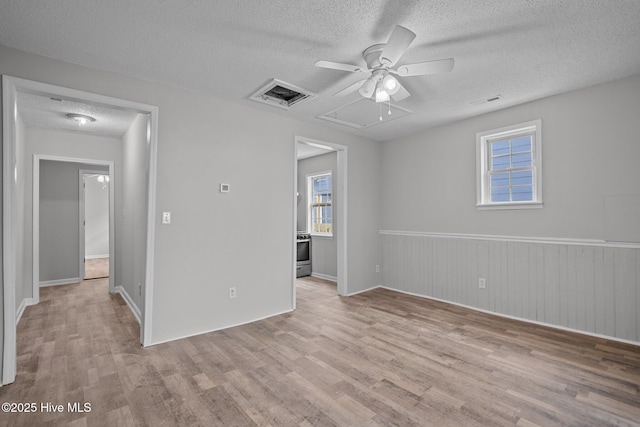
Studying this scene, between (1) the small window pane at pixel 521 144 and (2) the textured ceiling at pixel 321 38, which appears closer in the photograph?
(2) the textured ceiling at pixel 321 38

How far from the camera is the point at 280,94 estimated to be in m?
3.36

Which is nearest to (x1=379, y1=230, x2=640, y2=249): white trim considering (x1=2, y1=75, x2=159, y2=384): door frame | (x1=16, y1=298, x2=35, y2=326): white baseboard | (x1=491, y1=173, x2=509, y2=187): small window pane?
(x1=491, y1=173, x2=509, y2=187): small window pane

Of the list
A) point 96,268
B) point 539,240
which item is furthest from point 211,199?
point 96,268

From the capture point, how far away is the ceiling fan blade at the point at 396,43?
73.1 inches

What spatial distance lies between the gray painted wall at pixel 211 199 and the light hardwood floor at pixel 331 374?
0.36 meters

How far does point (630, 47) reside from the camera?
2.39 meters

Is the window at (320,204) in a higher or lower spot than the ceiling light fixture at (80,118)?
lower

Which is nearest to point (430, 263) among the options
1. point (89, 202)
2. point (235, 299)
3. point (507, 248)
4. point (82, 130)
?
point (507, 248)

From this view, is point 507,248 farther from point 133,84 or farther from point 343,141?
point 133,84

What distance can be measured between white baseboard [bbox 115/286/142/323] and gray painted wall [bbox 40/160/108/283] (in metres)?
1.60

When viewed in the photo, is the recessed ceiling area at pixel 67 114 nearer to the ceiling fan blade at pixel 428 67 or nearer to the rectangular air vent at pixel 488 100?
the ceiling fan blade at pixel 428 67

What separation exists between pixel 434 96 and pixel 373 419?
3.19 meters

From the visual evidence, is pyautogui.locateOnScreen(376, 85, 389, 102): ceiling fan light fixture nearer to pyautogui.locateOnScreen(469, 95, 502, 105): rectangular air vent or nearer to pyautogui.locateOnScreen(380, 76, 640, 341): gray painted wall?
pyautogui.locateOnScreen(469, 95, 502, 105): rectangular air vent

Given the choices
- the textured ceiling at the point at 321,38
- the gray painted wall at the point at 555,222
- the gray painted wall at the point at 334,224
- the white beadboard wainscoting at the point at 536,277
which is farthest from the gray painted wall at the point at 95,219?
the gray painted wall at the point at 555,222
